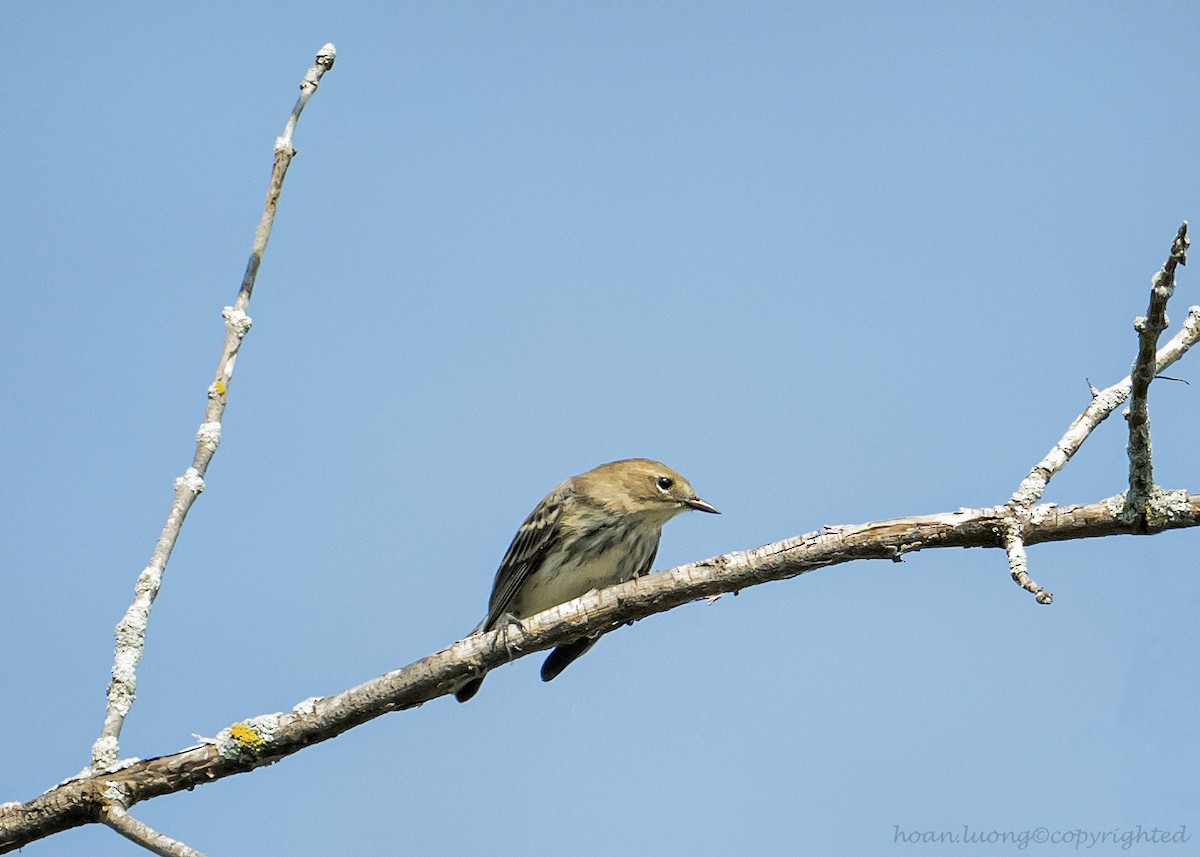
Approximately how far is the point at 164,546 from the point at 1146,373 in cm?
412

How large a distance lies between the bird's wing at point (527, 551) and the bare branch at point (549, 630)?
3130 mm

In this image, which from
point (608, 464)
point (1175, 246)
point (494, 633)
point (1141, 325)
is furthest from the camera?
point (608, 464)

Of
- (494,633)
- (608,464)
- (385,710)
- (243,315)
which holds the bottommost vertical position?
(385,710)

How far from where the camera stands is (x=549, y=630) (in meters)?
6.12

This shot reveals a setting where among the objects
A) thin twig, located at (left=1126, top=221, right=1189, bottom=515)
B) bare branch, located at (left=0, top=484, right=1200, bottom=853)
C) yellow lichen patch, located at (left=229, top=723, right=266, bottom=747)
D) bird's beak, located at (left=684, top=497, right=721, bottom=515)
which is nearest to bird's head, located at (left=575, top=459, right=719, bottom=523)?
bird's beak, located at (left=684, top=497, right=721, bottom=515)

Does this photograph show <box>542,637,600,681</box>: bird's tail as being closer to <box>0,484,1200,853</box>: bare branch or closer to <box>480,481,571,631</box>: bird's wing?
<box>480,481,571,631</box>: bird's wing

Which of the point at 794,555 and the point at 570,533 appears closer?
the point at 794,555

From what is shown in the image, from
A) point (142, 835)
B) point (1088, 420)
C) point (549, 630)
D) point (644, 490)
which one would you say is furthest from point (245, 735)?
point (644, 490)

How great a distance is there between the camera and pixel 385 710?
5887mm

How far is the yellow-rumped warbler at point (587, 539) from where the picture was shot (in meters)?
9.48

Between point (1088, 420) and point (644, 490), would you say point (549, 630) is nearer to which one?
point (1088, 420)

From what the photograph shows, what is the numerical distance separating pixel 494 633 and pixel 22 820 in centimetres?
223

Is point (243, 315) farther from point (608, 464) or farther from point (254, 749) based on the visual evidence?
point (608, 464)

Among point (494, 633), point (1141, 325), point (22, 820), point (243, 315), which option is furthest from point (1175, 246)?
point (22, 820)
